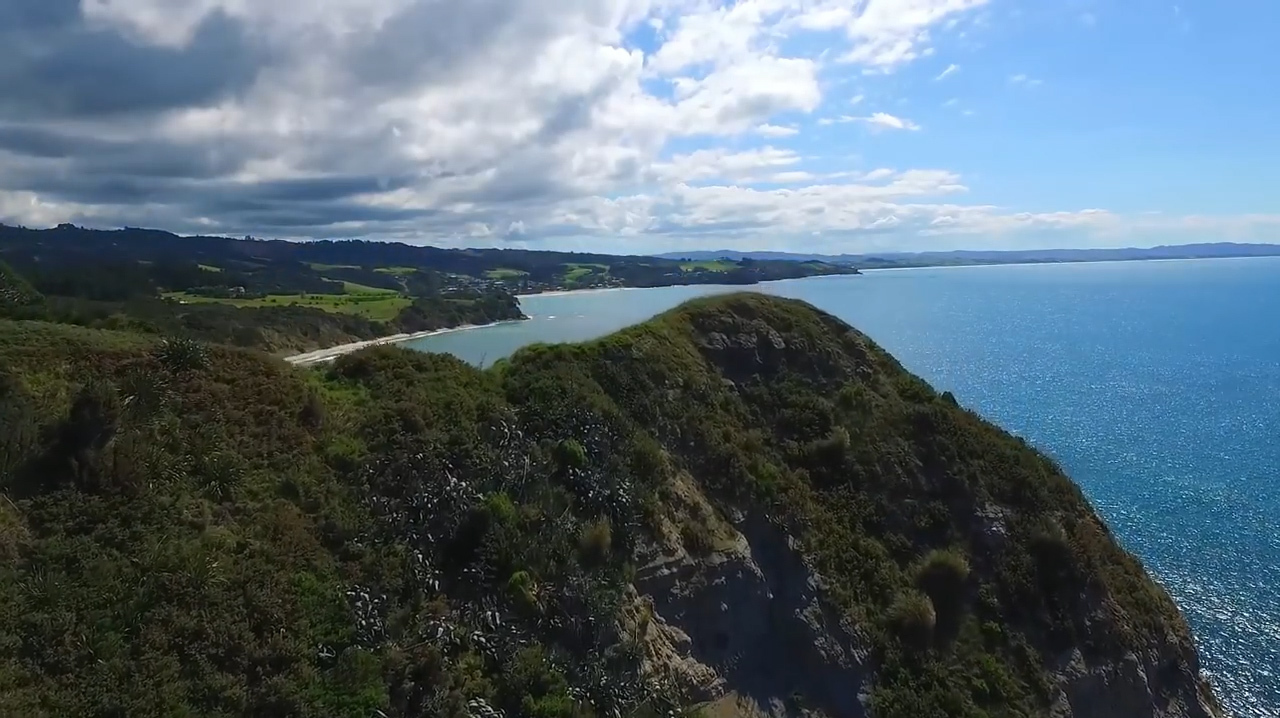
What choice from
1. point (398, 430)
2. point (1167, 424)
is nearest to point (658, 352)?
point (398, 430)

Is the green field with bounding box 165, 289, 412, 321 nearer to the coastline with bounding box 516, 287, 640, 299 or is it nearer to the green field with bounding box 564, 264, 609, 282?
the coastline with bounding box 516, 287, 640, 299

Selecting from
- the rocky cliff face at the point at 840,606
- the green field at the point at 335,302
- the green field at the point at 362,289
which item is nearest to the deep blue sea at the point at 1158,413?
the rocky cliff face at the point at 840,606

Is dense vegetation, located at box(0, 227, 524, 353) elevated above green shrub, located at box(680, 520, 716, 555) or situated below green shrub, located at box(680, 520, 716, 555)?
above

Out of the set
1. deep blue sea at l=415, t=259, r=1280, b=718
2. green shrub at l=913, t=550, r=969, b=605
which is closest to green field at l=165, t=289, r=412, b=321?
deep blue sea at l=415, t=259, r=1280, b=718

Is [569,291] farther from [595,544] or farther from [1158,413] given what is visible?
[595,544]

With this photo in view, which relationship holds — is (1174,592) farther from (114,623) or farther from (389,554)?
(114,623)

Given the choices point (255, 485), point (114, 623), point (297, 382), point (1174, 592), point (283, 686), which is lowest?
point (1174, 592)

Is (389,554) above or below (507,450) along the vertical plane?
below
